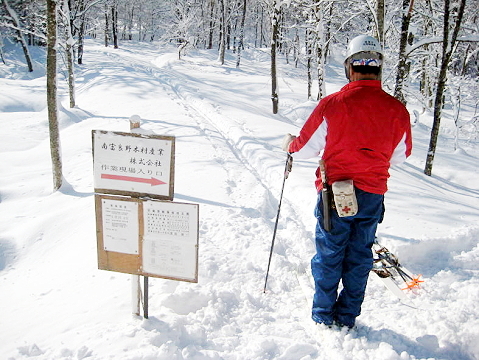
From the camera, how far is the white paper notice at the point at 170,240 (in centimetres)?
274

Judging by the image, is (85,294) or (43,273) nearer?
(85,294)

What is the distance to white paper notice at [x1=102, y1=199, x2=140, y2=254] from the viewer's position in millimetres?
2805

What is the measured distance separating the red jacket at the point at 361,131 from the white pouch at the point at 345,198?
138 millimetres

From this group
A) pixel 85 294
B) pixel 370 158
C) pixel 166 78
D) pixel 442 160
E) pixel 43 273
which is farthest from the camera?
pixel 166 78

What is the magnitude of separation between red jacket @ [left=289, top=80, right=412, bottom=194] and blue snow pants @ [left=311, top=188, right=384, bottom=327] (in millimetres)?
185

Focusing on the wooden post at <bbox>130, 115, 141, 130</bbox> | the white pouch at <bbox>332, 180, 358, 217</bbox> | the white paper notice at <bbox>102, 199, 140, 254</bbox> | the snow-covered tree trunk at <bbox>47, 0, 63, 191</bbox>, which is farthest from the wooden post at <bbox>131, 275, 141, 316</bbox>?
the snow-covered tree trunk at <bbox>47, 0, 63, 191</bbox>

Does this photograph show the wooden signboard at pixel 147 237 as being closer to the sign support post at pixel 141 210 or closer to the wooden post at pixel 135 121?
the sign support post at pixel 141 210

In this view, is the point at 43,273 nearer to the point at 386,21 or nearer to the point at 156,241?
the point at 156,241

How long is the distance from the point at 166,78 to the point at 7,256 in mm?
22366

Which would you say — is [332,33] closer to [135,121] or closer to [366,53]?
[366,53]

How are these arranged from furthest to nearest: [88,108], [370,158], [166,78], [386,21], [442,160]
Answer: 1. [166,78]
2. [88,108]
3. [442,160]
4. [386,21]
5. [370,158]

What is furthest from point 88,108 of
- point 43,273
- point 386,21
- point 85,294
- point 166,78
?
point 85,294

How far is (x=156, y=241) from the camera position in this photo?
9.27ft

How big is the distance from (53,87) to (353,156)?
284 inches
